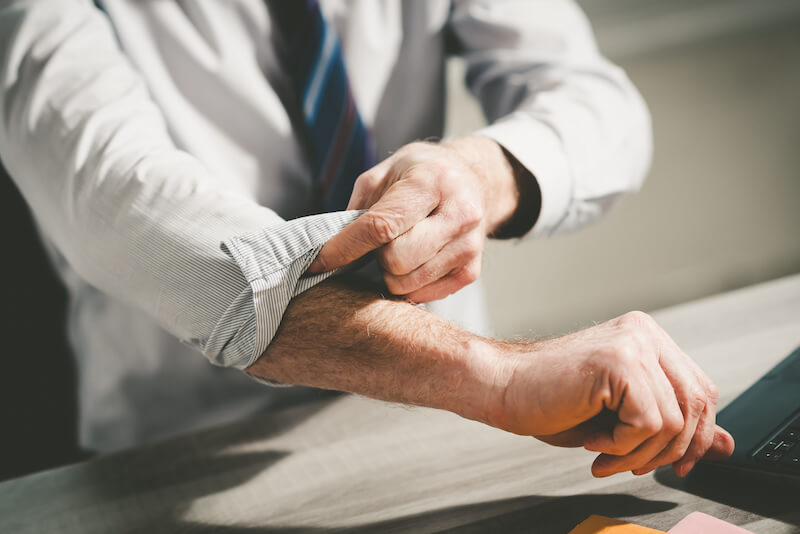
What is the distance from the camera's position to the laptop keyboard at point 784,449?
462 millimetres

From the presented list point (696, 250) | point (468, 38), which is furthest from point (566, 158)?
point (696, 250)

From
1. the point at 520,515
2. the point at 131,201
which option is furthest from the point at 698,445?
the point at 131,201

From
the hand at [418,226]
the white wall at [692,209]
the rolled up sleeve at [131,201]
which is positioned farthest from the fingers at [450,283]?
the white wall at [692,209]

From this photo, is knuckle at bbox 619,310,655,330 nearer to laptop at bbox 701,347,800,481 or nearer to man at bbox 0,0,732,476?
man at bbox 0,0,732,476

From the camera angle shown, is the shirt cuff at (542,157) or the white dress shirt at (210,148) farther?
the shirt cuff at (542,157)

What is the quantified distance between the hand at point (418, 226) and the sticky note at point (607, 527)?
23cm

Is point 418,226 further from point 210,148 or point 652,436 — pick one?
point 210,148

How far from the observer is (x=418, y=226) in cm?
54

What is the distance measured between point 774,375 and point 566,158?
0.33 m

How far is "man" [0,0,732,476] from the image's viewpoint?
461 mm

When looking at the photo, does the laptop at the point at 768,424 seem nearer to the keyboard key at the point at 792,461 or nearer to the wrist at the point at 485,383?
the keyboard key at the point at 792,461

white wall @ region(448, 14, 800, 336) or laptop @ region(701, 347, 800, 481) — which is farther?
white wall @ region(448, 14, 800, 336)

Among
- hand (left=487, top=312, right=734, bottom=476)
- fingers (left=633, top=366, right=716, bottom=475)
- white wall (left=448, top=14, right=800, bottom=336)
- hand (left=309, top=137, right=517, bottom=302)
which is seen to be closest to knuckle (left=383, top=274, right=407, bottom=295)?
hand (left=309, top=137, right=517, bottom=302)

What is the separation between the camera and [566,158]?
79cm
